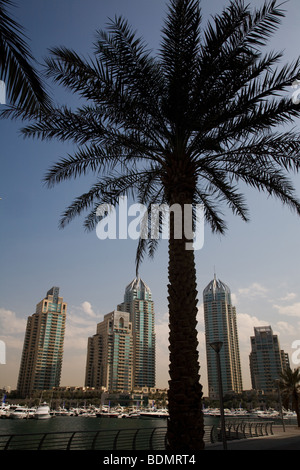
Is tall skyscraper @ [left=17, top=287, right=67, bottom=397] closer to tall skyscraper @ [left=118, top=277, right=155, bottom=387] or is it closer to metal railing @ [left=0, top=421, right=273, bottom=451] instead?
tall skyscraper @ [left=118, top=277, right=155, bottom=387]

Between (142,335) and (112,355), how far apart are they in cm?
1982

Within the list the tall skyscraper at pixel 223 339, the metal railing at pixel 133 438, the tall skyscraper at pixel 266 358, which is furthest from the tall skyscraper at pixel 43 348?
the metal railing at pixel 133 438

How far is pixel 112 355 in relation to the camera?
14600cm

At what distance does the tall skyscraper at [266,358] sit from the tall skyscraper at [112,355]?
186ft

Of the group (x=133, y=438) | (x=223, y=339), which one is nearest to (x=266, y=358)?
(x=223, y=339)

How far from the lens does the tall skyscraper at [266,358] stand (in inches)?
5704

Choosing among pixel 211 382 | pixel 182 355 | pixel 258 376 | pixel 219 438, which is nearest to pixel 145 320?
pixel 211 382

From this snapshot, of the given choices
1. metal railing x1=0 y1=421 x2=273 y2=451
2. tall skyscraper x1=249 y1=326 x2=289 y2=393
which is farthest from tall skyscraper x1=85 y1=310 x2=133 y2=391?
metal railing x1=0 y1=421 x2=273 y2=451

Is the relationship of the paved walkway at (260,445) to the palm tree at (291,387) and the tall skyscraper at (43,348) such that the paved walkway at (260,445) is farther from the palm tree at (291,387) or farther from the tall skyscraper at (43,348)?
the tall skyscraper at (43,348)

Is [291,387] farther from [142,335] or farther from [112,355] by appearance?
[142,335]

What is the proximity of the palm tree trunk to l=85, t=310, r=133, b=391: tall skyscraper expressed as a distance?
5824 inches

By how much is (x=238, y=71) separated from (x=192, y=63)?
4.17ft

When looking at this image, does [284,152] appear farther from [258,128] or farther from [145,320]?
[145,320]

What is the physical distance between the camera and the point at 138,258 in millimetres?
12688
